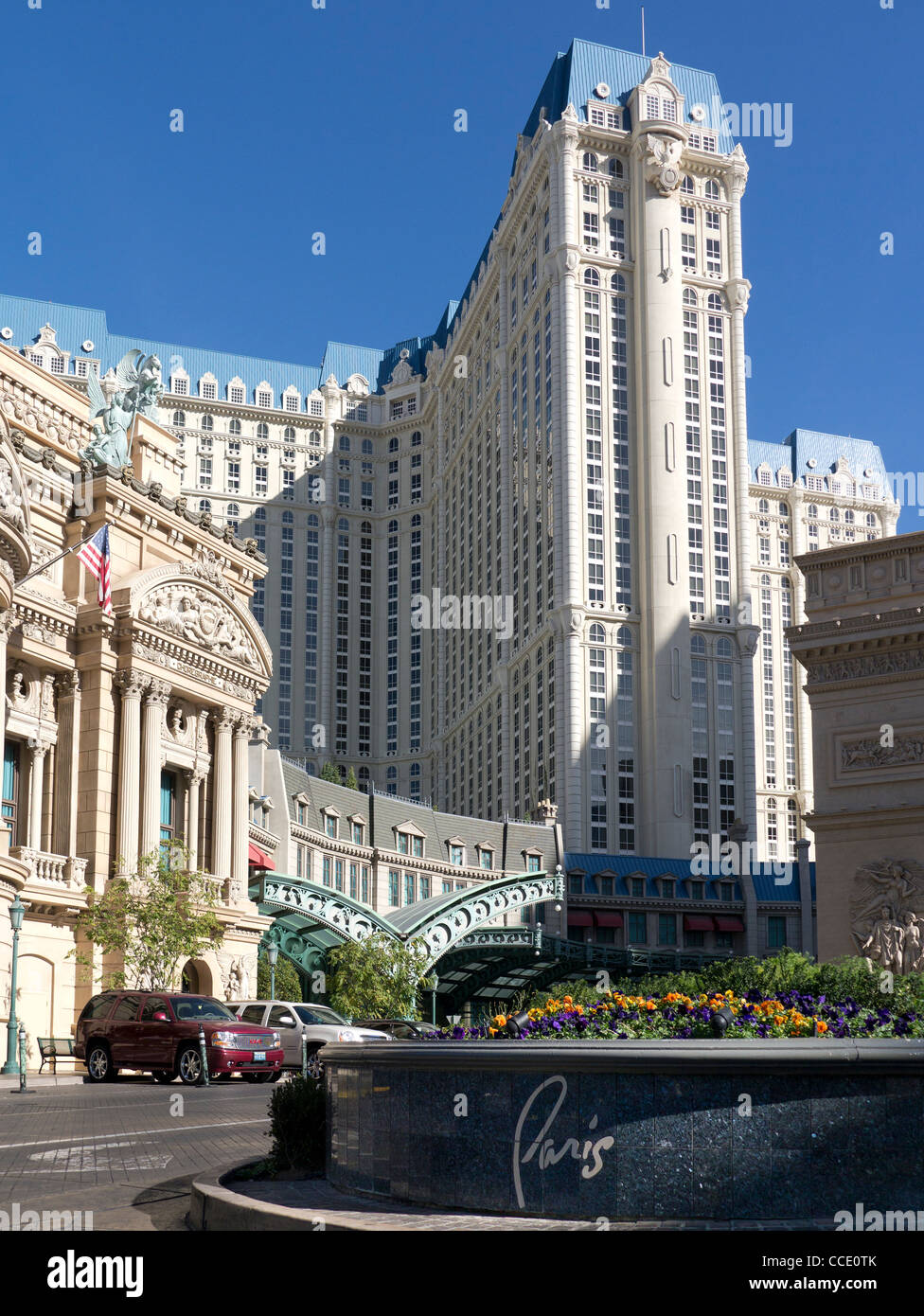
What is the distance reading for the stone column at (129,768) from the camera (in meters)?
48.5

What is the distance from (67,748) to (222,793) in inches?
305

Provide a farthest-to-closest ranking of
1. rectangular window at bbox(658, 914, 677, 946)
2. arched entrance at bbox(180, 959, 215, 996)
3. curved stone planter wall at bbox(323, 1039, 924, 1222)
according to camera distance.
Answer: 1. rectangular window at bbox(658, 914, 677, 946)
2. arched entrance at bbox(180, 959, 215, 996)
3. curved stone planter wall at bbox(323, 1039, 924, 1222)

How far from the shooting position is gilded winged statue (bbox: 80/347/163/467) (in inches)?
2077

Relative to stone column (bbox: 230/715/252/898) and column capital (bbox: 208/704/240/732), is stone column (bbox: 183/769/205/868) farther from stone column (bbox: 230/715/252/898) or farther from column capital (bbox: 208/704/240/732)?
column capital (bbox: 208/704/240/732)

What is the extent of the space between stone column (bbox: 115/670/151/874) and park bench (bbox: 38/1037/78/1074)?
6230 millimetres

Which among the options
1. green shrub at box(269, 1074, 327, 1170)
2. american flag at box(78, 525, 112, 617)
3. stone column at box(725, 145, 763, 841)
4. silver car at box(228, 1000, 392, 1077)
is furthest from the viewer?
stone column at box(725, 145, 763, 841)

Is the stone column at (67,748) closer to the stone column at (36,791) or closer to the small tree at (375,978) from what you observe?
the stone column at (36,791)

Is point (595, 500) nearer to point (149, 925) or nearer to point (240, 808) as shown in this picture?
point (240, 808)

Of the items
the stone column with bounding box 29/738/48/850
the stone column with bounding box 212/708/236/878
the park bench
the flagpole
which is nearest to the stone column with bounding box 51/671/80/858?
the stone column with bounding box 29/738/48/850

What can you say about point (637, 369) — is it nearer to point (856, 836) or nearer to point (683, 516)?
point (683, 516)

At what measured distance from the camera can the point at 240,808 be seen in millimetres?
56000

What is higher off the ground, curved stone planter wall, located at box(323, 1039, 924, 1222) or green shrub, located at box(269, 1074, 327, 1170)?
curved stone planter wall, located at box(323, 1039, 924, 1222)

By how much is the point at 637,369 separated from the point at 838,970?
106m

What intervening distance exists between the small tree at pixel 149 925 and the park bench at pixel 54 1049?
2573mm
